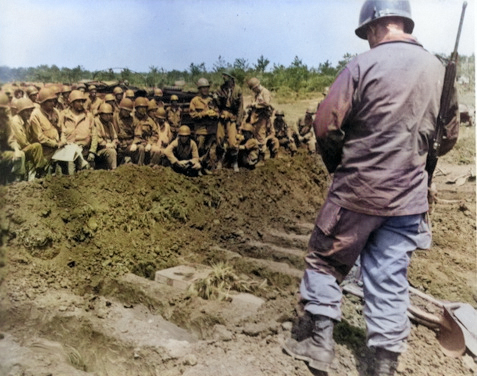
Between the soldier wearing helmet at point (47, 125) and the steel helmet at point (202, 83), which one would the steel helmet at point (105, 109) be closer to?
the soldier wearing helmet at point (47, 125)

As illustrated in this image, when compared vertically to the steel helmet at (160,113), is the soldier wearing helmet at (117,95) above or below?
above

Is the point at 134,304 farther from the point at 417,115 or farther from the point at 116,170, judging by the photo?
the point at 417,115

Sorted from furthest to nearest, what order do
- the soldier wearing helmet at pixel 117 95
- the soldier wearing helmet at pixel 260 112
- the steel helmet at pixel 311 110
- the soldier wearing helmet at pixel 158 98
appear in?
the steel helmet at pixel 311 110 < the soldier wearing helmet at pixel 260 112 < the soldier wearing helmet at pixel 158 98 < the soldier wearing helmet at pixel 117 95

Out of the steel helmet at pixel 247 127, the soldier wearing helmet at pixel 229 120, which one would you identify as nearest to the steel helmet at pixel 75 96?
the soldier wearing helmet at pixel 229 120

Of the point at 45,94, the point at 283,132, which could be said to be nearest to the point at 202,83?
the point at 45,94

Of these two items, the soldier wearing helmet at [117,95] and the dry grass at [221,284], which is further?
the soldier wearing helmet at [117,95]

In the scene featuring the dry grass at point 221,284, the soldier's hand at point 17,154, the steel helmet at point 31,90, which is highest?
the steel helmet at point 31,90

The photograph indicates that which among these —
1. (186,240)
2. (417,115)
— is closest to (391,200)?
(417,115)

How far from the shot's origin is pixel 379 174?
92.9 inches

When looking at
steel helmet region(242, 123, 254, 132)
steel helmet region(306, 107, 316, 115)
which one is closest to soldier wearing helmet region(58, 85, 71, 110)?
steel helmet region(242, 123, 254, 132)

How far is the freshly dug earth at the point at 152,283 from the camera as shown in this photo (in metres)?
2.63

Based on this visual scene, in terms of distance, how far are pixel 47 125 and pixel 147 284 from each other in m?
1.29

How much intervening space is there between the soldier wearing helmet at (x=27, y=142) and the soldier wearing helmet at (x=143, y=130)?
2.46 feet

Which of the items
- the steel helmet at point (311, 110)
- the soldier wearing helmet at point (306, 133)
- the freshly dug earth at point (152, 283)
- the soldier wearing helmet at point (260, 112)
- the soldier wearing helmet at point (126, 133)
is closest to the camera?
the freshly dug earth at point (152, 283)
